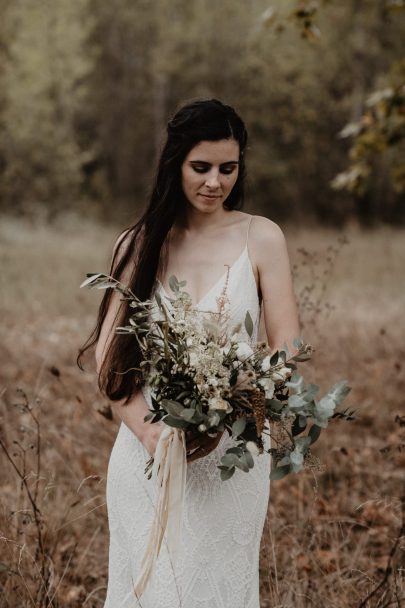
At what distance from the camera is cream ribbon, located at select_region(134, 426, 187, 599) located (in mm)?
2062

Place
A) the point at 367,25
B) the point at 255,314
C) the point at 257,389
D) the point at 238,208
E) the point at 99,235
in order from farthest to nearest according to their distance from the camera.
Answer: the point at 367,25 < the point at 99,235 < the point at 238,208 < the point at 255,314 < the point at 257,389

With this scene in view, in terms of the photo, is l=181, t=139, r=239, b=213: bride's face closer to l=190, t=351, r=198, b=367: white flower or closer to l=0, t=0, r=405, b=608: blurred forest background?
l=190, t=351, r=198, b=367: white flower

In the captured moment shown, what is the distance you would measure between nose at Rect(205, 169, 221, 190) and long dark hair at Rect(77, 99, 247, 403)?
0.12 meters

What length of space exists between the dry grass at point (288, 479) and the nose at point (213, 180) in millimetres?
1037

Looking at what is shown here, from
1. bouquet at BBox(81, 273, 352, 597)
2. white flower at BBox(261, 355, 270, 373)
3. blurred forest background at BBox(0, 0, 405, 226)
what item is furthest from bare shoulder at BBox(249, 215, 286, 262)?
blurred forest background at BBox(0, 0, 405, 226)

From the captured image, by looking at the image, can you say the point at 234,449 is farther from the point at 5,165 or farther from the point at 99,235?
the point at 5,165

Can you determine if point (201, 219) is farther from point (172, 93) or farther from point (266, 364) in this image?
point (172, 93)

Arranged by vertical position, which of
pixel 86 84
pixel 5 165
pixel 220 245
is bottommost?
pixel 220 245

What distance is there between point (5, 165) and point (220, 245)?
23595mm

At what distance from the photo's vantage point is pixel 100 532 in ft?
12.0

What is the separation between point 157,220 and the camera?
2.50 m

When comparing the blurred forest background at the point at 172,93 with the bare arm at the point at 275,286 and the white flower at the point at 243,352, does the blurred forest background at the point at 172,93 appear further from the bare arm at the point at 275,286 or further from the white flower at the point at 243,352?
the white flower at the point at 243,352

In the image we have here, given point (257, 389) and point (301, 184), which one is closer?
point (257, 389)

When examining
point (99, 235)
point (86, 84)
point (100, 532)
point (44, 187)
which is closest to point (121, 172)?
point (86, 84)
